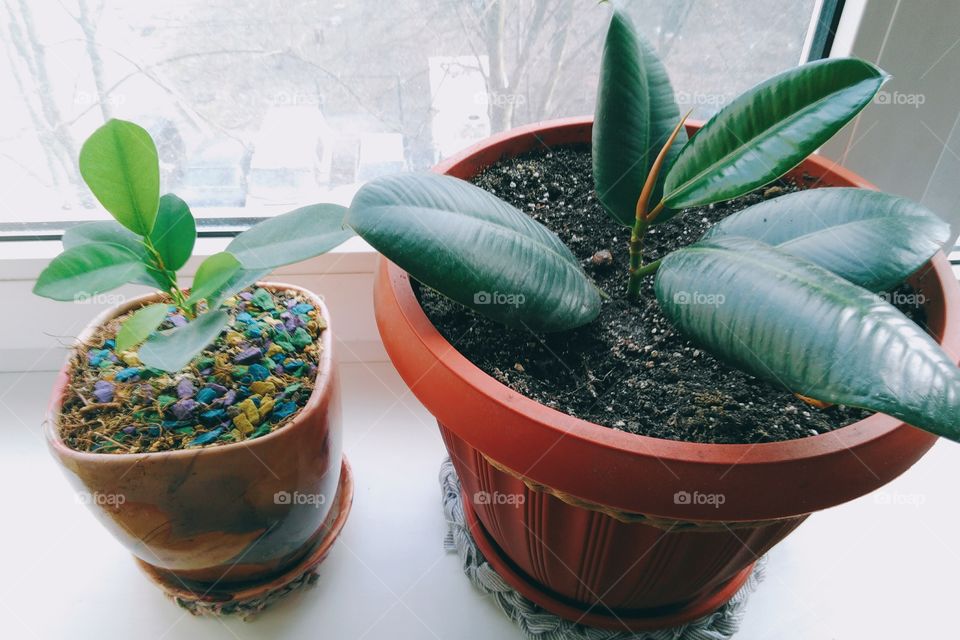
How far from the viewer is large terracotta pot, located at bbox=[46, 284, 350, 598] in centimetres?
70

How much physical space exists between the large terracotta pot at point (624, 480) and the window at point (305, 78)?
0.26 m

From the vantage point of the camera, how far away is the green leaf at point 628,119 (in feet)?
2.31

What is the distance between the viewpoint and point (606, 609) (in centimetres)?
84

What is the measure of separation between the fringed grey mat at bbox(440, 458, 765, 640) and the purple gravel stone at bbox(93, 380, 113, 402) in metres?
0.47

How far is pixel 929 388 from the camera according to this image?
0.46 metres

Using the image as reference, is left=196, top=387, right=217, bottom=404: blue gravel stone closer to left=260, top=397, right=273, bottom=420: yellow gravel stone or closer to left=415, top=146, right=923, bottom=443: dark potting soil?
left=260, top=397, right=273, bottom=420: yellow gravel stone

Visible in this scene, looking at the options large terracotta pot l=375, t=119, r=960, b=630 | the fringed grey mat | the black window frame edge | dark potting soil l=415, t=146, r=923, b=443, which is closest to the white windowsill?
the fringed grey mat

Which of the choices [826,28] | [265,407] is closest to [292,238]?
[265,407]

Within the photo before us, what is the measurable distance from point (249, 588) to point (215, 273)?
1.36 ft

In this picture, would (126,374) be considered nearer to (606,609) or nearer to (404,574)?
(404,574)

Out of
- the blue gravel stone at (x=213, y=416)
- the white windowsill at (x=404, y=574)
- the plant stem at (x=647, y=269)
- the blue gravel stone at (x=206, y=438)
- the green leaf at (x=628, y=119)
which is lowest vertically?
the white windowsill at (x=404, y=574)

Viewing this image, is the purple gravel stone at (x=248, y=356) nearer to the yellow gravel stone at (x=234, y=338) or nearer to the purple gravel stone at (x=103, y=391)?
the yellow gravel stone at (x=234, y=338)

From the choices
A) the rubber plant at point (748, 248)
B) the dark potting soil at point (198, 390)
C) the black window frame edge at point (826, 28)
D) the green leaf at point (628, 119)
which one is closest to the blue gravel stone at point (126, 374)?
the dark potting soil at point (198, 390)

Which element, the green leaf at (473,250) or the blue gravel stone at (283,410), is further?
the blue gravel stone at (283,410)
